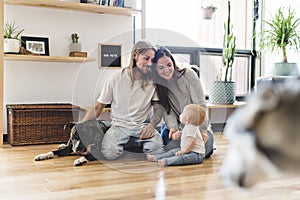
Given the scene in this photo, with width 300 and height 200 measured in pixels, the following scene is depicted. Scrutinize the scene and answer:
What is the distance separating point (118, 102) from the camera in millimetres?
2633

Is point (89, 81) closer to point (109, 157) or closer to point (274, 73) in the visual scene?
point (109, 157)

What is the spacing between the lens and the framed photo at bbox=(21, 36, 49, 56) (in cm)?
360

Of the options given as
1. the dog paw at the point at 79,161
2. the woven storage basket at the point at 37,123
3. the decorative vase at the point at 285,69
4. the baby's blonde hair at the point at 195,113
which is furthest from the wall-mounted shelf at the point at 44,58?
the decorative vase at the point at 285,69

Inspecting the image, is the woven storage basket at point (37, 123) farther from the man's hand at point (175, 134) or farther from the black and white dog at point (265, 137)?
the black and white dog at point (265, 137)

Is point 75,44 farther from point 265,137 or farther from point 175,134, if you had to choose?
point 265,137

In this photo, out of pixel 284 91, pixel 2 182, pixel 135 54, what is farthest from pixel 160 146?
pixel 284 91

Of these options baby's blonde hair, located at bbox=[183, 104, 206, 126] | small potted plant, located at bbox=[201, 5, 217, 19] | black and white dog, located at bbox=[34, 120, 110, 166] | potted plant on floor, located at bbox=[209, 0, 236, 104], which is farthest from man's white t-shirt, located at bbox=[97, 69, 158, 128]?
small potted plant, located at bbox=[201, 5, 217, 19]

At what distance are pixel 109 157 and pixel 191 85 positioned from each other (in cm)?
72

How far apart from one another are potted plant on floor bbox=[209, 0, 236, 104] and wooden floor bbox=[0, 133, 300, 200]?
143cm

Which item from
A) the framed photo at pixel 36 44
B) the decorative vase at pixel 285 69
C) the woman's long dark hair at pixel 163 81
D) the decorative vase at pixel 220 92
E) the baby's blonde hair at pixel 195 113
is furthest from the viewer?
the decorative vase at pixel 285 69

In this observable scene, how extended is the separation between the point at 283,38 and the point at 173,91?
2.37m

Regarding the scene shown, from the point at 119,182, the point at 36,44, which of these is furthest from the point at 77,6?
the point at 119,182

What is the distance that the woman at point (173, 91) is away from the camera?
245 cm

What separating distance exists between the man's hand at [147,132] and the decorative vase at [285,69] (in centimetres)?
224
